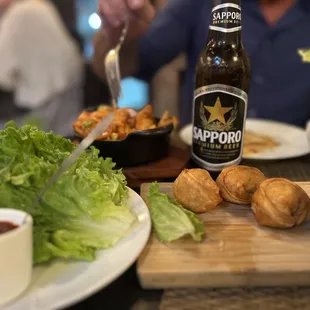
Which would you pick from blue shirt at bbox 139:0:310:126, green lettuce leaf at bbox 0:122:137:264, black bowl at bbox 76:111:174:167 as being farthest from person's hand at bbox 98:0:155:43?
green lettuce leaf at bbox 0:122:137:264

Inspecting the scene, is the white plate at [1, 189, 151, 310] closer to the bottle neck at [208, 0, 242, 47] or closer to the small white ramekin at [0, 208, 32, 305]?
the small white ramekin at [0, 208, 32, 305]

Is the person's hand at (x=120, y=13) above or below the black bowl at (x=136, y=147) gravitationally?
above

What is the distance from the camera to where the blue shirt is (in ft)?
6.11

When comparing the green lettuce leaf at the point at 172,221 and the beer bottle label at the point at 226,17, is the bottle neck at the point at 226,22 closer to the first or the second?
the beer bottle label at the point at 226,17

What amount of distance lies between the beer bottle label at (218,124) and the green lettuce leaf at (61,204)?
30 centimetres

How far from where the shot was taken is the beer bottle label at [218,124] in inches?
39.0

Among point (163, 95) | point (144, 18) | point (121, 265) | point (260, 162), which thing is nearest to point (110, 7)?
point (144, 18)

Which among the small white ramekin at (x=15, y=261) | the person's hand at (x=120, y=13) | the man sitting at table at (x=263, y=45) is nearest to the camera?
the small white ramekin at (x=15, y=261)

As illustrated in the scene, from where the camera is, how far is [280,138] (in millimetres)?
1416

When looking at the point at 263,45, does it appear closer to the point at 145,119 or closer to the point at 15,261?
the point at 145,119

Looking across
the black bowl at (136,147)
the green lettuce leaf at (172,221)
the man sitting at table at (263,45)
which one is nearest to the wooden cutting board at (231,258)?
the green lettuce leaf at (172,221)

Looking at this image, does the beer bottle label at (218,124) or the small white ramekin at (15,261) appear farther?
the beer bottle label at (218,124)

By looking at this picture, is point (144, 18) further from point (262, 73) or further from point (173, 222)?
point (173, 222)

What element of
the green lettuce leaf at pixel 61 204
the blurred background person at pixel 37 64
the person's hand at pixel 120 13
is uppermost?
the person's hand at pixel 120 13
